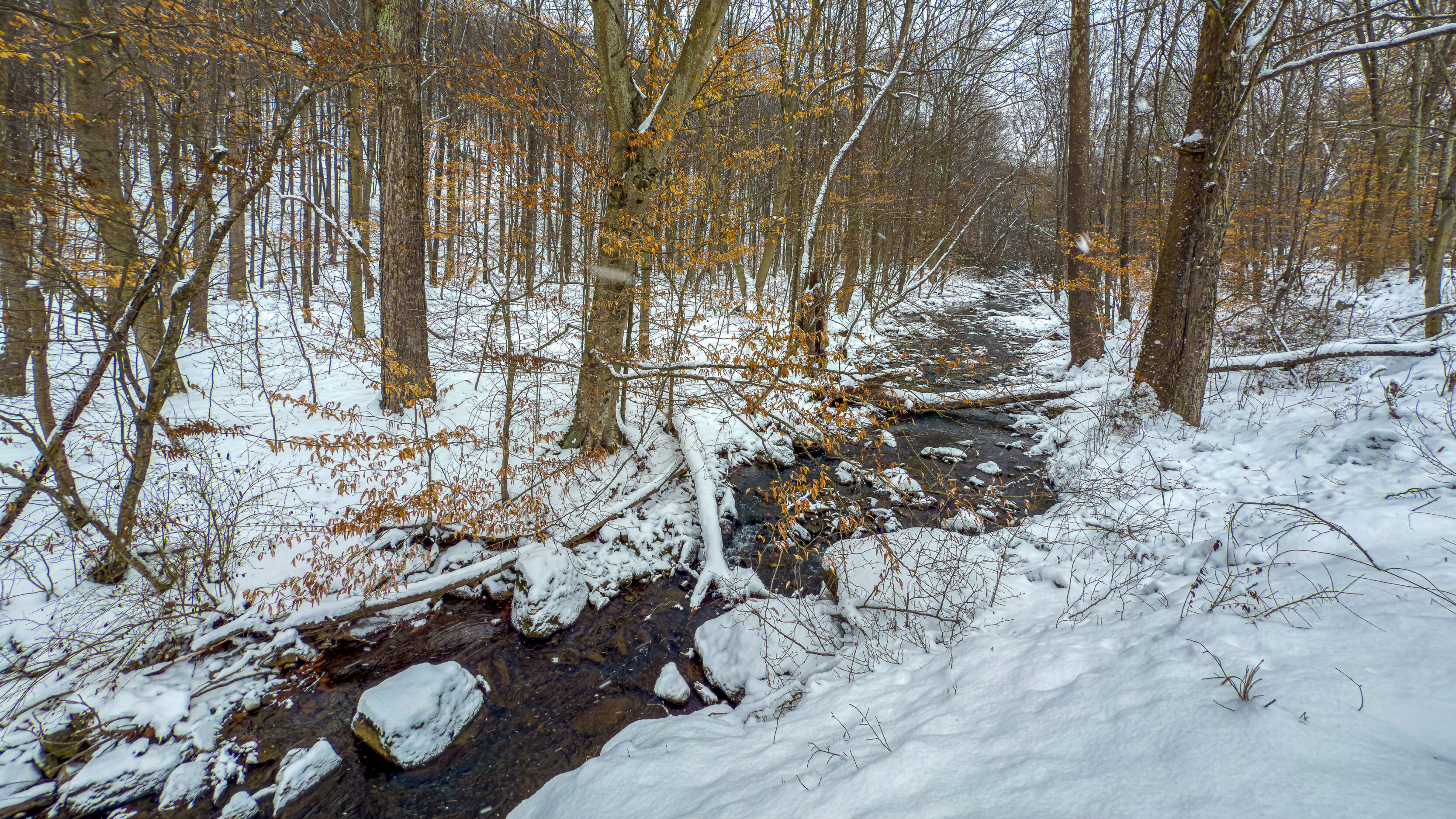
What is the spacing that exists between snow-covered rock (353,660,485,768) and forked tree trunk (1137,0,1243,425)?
26.7ft

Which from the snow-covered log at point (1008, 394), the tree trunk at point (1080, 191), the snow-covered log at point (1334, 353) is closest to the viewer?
the snow-covered log at point (1334, 353)

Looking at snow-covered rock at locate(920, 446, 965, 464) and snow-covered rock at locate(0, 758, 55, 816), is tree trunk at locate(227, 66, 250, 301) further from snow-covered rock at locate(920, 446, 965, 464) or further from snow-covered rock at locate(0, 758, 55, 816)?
snow-covered rock at locate(920, 446, 965, 464)

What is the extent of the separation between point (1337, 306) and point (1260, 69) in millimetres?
7867

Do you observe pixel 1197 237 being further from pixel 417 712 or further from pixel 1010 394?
pixel 417 712

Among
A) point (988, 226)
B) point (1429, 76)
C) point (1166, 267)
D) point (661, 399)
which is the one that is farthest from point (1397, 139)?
point (988, 226)

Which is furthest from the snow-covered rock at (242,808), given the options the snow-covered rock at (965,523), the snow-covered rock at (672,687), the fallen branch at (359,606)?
the snow-covered rock at (965,523)

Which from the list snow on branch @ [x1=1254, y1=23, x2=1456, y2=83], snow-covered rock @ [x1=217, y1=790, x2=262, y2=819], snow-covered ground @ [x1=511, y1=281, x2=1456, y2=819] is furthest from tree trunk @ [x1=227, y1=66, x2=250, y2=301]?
snow on branch @ [x1=1254, y1=23, x2=1456, y2=83]

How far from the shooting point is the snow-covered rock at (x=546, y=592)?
15.6ft

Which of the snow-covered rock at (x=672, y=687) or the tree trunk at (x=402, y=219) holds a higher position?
the tree trunk at (x=402, y=219)

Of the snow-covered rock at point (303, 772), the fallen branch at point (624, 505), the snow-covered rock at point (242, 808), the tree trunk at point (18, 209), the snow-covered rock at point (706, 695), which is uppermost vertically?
the tree trunk at point (18, 209)

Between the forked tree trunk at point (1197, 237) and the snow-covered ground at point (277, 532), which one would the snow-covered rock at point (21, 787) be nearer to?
the snow-covered ground at point (277, 532)

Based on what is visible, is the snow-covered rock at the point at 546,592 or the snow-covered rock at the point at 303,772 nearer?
the snow-covered rock at the point at 303,772

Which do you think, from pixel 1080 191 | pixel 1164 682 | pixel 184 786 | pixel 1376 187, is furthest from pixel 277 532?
pixel 1376 187

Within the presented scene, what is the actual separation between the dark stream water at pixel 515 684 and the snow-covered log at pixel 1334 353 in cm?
300
